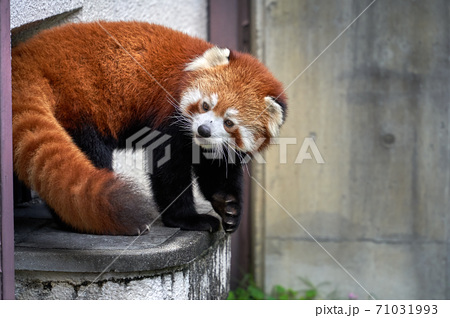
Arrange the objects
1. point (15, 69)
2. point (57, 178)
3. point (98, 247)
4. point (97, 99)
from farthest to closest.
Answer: point (97, 99), point (15, 69), point (98, 247), point (57, 178)

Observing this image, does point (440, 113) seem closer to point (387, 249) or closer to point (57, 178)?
point (387, 249)

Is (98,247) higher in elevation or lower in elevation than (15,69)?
lower

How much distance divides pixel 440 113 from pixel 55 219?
3.24m

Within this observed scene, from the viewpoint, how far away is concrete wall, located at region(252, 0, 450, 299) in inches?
181

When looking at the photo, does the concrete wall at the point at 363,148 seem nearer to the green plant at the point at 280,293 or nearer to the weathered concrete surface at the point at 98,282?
the green plant at the point at 280,293

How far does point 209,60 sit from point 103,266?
1236 mm

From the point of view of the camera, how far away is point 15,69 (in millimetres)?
2654

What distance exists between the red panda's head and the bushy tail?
0.73m

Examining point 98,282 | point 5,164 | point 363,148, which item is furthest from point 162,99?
point 363,148

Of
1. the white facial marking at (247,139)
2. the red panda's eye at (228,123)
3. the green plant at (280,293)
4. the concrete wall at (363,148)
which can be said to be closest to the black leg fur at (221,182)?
the white facial marking at (247,139)

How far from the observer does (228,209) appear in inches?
120

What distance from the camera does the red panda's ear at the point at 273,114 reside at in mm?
3047
